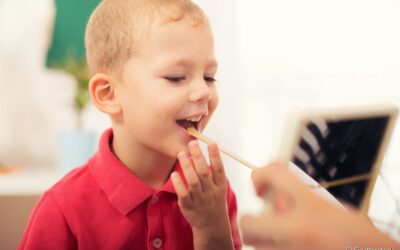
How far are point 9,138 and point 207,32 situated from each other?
96 centimetres

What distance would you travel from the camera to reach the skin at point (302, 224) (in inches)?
12.8

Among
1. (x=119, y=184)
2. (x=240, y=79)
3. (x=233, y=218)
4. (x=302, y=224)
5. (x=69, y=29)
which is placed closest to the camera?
(x=302, y=224)

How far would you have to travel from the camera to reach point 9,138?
1360 millimetres

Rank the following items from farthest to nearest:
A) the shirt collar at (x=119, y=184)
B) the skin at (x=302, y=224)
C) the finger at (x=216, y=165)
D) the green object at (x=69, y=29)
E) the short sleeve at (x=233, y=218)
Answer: the green object at (x=69, y=29), the short sleeve at (x=233, y=218), the shirt collar at (x=119, y=184), the finger at (x=216, y=165), the skin at (x=302, y=224)

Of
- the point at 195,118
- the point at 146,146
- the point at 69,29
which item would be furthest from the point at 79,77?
the point at 195,118

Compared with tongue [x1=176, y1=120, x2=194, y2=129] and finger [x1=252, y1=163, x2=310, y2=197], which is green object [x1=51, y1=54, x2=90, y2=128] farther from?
finger [x1=252, y1=163, x2=310, y2=197]

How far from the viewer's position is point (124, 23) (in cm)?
67

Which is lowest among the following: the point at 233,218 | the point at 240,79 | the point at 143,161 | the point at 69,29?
the point at 233,218

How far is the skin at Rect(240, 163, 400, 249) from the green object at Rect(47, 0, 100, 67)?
1.08 metres

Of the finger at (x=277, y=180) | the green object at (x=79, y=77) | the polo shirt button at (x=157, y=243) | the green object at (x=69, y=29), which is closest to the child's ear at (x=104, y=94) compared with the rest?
the polo shirt button at (x=157, y=243)

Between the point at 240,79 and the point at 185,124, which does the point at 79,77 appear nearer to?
the point at 240,79

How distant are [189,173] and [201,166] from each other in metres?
0.02

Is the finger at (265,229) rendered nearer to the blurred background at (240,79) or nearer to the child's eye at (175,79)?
the blurred background at (240,79)

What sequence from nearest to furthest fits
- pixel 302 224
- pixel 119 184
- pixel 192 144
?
1. pixel 302 224
2. pixel 192 144
3. pixel 119 184
